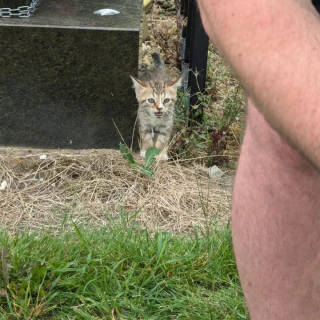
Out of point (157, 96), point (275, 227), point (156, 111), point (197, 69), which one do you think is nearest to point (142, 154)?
point (156, 111)

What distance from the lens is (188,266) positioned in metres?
2.66

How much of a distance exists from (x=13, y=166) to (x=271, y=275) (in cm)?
301

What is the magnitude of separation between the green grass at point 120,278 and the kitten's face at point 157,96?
164 cm

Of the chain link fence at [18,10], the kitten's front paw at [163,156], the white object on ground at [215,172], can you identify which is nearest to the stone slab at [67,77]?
the chain link fence at [18,10]

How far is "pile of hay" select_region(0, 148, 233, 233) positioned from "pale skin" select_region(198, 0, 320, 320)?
1848 millimetres

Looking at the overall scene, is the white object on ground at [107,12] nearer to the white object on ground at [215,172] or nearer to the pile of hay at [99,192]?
the pile of hay at [99,192]

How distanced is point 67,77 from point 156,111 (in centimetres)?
70

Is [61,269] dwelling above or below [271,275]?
below

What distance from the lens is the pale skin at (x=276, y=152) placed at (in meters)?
0.86

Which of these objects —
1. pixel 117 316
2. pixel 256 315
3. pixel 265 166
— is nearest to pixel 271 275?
pixel 256 315

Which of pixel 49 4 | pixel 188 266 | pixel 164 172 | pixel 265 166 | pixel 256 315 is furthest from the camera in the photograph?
pixel 49 4

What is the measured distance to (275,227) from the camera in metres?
1.33

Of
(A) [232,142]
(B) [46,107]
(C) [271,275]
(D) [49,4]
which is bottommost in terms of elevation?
(A) [232,142]

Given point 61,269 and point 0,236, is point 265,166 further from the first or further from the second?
point 0,236
